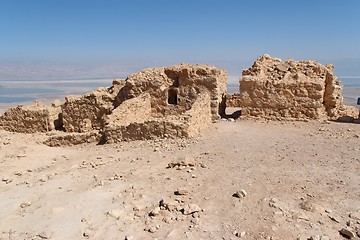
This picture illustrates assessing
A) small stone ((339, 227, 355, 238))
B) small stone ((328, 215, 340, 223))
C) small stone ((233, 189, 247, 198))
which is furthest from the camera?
small stone ((233, 189, 247, 198))

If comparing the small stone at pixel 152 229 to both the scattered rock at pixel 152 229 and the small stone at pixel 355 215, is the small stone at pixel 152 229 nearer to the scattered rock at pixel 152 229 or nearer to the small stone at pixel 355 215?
the scattered rock at pixel 152 229

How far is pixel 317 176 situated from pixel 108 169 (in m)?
4.40

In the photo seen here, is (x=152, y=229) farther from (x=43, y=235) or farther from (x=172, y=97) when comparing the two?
(x=172, y=97)

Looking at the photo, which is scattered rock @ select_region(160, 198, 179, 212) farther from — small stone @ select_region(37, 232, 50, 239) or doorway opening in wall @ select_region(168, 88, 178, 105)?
doorway opening in wall @ select_region(168, 88, 178, 105)

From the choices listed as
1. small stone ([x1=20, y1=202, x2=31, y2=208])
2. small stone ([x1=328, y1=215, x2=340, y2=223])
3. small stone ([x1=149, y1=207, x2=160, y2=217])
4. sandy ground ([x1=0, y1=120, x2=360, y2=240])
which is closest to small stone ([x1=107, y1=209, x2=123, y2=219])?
sandy ground ([x1=0, y1=120, x2=360, y2=240])

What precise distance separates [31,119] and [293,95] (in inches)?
407

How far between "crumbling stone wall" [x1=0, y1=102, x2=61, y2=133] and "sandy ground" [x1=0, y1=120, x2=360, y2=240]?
4265 millimetres

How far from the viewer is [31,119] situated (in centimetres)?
1440

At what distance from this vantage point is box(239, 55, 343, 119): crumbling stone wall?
12514 mm

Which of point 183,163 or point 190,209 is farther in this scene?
point 183,163

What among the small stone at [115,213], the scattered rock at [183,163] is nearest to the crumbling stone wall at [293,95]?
the scattered rock at [183,163]

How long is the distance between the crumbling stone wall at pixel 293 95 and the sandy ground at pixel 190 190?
8.93 ft

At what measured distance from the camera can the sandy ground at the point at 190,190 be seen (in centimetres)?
509

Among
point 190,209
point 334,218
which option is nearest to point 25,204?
point 190,209
